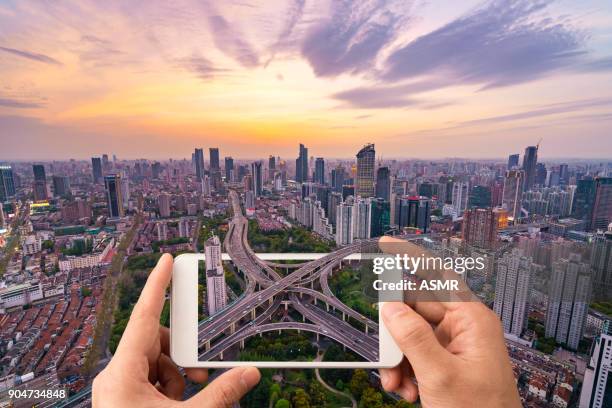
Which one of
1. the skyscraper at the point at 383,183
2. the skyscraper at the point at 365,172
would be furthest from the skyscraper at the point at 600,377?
the skyscraper at the point at 383,183

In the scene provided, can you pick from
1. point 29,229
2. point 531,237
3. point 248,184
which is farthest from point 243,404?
point 248,184

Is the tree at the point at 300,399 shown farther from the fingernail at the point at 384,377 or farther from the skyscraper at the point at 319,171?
the skyscraper at the point at 319,171

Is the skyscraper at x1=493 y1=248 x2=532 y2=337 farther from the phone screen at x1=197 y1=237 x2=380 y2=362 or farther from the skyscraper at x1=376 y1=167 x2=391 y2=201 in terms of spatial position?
the skyscraper at x1=376 y1=167 x2=391 y2=201

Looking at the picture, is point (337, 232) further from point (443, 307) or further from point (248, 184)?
point (443, 307)

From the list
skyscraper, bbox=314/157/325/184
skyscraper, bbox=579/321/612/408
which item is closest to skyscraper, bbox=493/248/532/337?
skyscraper, bbox=579/321/612/408

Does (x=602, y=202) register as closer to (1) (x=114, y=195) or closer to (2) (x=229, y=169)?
(2) (x=229, y=169)

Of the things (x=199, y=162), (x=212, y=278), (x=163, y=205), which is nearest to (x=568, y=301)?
(x=212, y=278)
